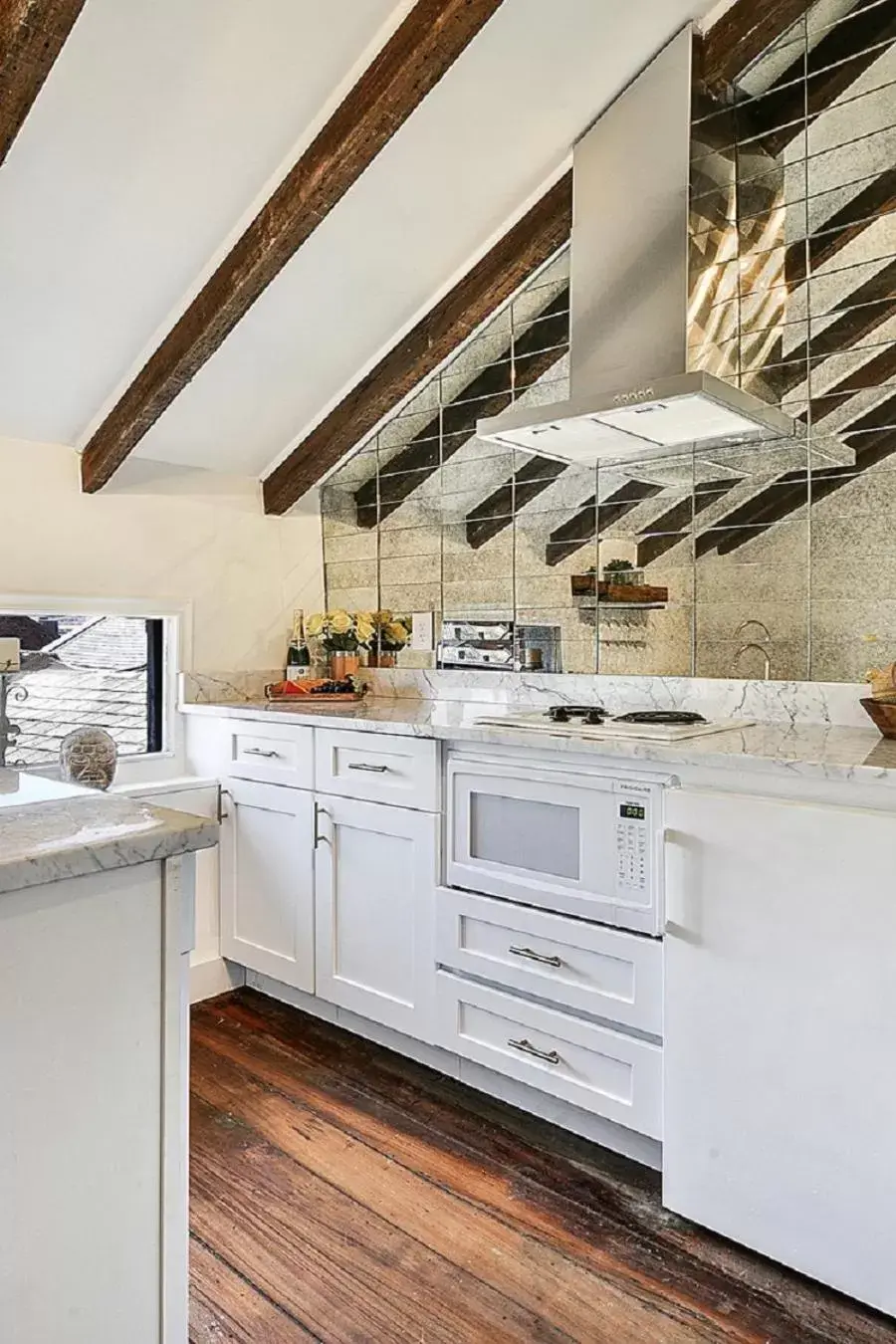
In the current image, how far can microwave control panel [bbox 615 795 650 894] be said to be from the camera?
6.65 feet

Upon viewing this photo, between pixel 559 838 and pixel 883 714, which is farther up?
pixel 883 714

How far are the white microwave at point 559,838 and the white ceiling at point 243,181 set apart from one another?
1.53 m

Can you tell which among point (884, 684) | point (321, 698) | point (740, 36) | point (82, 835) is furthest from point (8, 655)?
point (740, 36)

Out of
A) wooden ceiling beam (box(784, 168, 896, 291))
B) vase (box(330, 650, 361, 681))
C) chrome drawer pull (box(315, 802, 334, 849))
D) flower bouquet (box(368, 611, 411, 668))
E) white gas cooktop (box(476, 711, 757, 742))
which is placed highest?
wooden ceiling beam (box(784, 168, 896, 291))

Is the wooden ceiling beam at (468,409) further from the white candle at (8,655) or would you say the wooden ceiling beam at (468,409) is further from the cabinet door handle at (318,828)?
the white candle at (8,655)

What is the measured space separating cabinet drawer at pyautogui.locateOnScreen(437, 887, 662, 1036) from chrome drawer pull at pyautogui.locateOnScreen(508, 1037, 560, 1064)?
0.42 feet

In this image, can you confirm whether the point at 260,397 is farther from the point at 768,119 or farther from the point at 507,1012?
the point at 507,1012

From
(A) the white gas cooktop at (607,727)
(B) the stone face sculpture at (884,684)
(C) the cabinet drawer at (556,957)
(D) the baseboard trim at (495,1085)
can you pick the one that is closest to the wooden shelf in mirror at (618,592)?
(A) the white gas cooktop at (607,727)

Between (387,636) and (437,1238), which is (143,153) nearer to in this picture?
(387,636)

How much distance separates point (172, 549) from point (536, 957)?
1946 millimetres

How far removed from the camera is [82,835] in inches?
44.6

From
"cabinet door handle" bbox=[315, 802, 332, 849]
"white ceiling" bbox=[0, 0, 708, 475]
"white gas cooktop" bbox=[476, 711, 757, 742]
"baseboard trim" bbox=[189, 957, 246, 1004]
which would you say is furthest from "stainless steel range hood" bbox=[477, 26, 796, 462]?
"baseboard trim" bbox=[189, 957, 246, 1004]

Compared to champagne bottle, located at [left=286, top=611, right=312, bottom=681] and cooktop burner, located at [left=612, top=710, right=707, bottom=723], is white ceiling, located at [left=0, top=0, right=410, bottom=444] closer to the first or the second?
champagne bottle, located at [left=286, top=611, right=312, bottom=681]

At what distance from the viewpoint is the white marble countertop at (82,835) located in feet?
3.44
